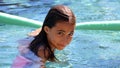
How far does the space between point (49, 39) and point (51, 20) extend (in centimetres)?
15

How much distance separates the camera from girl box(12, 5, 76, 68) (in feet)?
7.79

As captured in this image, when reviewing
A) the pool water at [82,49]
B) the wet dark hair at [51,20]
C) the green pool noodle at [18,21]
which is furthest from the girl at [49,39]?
the green pool noodle at [18,21]

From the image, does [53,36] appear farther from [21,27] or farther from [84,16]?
[84,16]

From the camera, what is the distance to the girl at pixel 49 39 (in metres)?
2.38

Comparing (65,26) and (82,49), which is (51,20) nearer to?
(65,26)

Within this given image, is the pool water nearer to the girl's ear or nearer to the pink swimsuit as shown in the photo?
the pink swimsuit

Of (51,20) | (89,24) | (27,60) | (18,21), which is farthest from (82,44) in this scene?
(51,20)

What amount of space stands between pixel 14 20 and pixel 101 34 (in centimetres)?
120

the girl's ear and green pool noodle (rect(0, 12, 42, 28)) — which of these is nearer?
the girl's ear

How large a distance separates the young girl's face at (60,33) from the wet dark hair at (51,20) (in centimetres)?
3

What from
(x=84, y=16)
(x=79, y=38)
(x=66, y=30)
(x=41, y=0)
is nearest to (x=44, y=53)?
(x=66, y=30)

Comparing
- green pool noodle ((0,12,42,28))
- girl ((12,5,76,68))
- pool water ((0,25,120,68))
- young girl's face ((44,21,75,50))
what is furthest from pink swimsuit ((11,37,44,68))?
green pool noodle ((0,12,42,28))

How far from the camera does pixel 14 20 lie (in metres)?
4.56

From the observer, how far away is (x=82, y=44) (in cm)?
435
